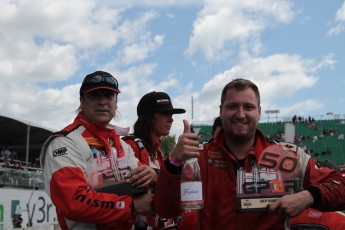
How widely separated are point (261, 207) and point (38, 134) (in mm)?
21069

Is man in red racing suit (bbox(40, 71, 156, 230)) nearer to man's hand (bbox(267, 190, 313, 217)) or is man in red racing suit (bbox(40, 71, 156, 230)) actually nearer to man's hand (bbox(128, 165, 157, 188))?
man's hand (bbox(128, 165, 157, 188))

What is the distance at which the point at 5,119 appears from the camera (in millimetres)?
19281

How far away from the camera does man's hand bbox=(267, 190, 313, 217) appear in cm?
263

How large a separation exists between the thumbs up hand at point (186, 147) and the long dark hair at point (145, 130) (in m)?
1.68

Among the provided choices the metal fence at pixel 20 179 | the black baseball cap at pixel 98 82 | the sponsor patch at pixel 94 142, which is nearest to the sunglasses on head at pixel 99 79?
the black baseball cap at pixel 98 82

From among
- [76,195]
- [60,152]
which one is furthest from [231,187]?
[60,152]

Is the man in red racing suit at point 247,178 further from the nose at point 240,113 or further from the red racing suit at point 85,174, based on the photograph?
the red racing suit at point 85,174

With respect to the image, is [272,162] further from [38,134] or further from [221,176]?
[38,134]

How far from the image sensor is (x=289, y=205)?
2641 millimetres

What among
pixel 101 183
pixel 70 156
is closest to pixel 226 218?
pixel 101 183

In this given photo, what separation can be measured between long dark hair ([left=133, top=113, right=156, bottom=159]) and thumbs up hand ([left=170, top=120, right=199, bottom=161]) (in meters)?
1.68

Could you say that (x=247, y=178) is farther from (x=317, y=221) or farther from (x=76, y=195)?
(x=76, y=195)

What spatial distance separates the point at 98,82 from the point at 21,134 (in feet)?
66.7

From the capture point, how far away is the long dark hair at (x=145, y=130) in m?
4.36
